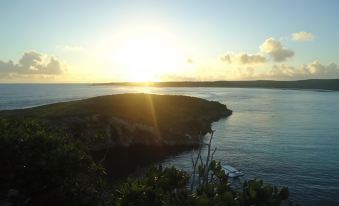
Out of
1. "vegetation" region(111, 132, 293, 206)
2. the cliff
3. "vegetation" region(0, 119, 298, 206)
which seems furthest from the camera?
the cliff

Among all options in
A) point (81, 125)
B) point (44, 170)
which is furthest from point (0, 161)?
point (81, 125)

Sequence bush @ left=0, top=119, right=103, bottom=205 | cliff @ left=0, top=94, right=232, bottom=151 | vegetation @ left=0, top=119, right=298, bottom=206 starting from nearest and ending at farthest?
vegetation @ left=0, top=119, right=298, bottom=206
bush @ left=0, top=119, right=103, bottom=205
cliff @ left=0, top=94, right=232, bottom=151

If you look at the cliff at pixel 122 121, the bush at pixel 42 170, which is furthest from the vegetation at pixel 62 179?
the cliff at pixel 122 121

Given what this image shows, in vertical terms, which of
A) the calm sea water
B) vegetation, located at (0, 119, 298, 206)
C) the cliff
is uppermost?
vegetation, located at (0, 119, 298, 206)

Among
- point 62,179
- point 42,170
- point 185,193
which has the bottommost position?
point 185,193

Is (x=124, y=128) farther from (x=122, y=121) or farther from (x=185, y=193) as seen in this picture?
(x=185, y=193)

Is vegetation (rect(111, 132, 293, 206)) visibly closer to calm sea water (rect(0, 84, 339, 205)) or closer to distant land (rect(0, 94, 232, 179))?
calm sea water (rect(0, 84, 339, 205))

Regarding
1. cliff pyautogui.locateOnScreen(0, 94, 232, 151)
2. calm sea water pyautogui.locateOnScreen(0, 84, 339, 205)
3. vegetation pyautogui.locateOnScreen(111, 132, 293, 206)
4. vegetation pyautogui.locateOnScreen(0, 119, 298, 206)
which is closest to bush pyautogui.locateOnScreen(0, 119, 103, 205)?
vegetation pyautogui.locateOnScreen(0, 119, 298, 206)

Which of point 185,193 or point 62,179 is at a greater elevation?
point 62,179

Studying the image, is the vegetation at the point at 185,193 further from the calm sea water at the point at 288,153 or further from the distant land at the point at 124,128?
the distant land at the point at 124,128

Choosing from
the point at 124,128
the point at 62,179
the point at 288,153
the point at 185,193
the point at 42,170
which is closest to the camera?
the point at 185,193

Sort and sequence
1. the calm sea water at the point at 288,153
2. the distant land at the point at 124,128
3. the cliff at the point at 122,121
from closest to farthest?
the calm sea water at the point at 288,153, the distant land at the point at 124,128, the cliff at the point at 122,121

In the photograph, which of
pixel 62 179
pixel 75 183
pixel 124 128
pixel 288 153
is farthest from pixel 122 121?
pixel 62 179

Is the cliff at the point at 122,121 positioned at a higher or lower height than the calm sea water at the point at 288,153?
higher
